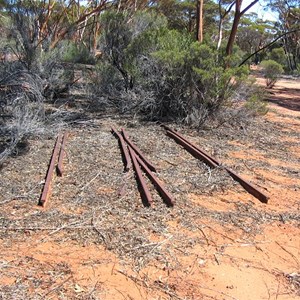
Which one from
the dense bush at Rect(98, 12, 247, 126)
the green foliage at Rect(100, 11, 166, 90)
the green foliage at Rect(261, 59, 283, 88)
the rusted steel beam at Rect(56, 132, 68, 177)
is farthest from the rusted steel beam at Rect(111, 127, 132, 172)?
the green foliage at Rect(261, 59, 283, 88)

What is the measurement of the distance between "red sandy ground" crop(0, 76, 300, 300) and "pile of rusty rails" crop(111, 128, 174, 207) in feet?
2.13

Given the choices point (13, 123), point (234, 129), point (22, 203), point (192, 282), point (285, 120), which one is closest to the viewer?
point (192, 282)

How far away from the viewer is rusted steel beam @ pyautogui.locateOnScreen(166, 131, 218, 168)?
727 centimetres

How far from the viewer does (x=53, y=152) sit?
24.3 ft

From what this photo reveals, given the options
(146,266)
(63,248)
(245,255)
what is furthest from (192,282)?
(63,248)

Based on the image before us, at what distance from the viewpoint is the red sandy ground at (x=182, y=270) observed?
3.76m

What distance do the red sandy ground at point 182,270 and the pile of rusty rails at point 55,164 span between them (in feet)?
3.05

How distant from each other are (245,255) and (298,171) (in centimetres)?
347

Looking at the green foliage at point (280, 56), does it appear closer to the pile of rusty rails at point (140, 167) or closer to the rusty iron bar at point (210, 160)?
the rusty iron bar at point (210, 160)

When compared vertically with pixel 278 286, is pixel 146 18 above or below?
above

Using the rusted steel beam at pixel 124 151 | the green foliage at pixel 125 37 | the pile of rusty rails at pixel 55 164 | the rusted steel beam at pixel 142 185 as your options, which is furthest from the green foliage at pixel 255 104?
the pile of rusty rails at pixel 55 164

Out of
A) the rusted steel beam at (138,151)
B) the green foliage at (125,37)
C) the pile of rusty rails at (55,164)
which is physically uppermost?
the green foliage at (125,37)

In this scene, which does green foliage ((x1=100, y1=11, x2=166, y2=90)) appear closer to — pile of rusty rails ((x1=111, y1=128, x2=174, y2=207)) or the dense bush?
the dense bush

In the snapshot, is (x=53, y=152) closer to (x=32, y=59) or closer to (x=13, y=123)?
(x=13, y=123)
